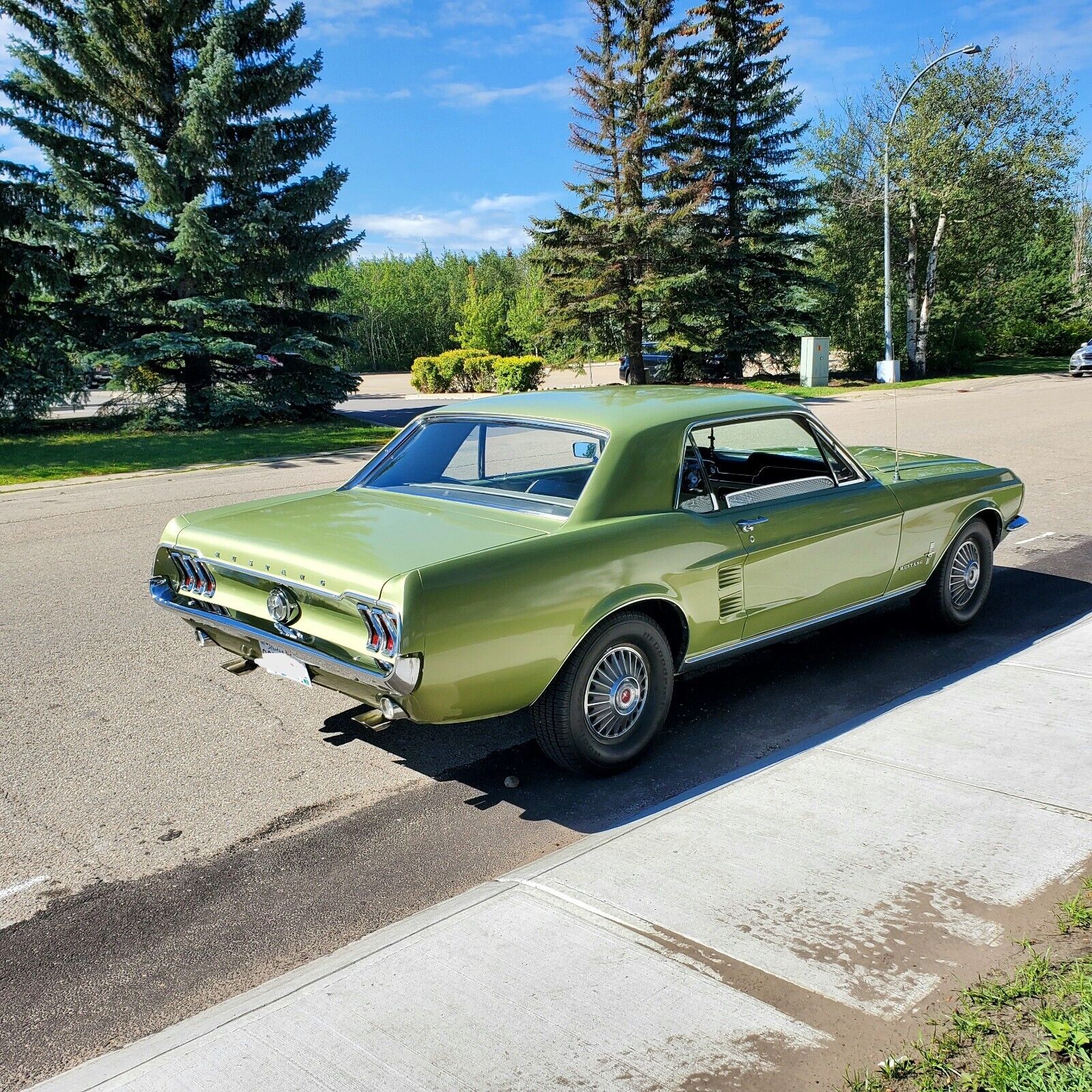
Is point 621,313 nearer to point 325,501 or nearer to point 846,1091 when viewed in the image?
point 325,501

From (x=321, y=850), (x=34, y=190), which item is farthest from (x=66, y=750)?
(x=34, y=190)

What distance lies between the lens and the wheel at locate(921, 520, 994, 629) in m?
5.99

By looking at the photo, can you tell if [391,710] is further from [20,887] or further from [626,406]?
[626,406]

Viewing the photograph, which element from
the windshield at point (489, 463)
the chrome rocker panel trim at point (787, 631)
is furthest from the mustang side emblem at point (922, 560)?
the windshield at point (489, 463)

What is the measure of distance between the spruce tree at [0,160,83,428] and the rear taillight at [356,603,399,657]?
1807 centimetres

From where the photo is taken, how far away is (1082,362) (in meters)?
33.8

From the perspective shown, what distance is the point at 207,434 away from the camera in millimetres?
19938

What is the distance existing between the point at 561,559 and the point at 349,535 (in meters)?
0.91

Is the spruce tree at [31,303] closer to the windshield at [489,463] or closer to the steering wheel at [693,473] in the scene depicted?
the windshield at [489,463]

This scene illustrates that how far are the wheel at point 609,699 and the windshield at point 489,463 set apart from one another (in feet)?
2.31

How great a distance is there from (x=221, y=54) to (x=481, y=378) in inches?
692

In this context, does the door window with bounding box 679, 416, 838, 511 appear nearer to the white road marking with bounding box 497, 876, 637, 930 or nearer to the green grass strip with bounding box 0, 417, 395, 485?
the white road marking with bounding box 497, 876, 637, 930

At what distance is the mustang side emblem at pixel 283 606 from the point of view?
13.1ft

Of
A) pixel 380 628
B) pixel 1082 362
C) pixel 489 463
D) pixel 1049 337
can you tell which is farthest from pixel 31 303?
pixel 1049 337
